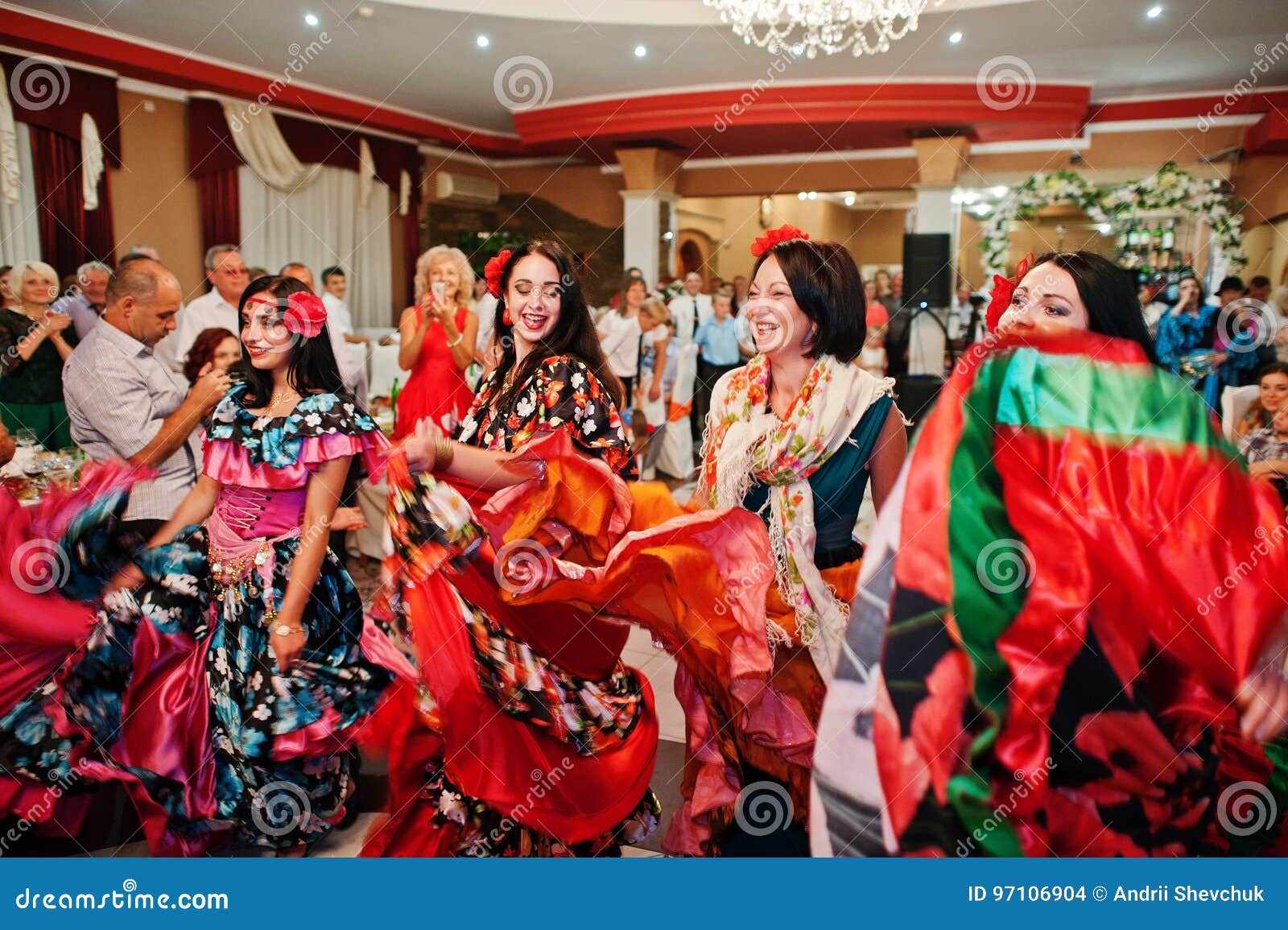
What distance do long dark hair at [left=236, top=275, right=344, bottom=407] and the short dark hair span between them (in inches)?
42.9

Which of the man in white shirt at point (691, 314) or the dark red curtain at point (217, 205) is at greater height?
the dark red curtain at point (217, 205)

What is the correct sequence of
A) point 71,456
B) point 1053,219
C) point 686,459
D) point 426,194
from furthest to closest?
point 426,194
point 1053,219
point 686,459
point 71,456

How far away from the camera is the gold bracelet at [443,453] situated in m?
1.91

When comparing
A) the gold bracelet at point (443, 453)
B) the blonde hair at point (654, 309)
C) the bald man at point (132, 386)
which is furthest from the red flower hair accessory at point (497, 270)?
the blonde hair at point (654, 309)

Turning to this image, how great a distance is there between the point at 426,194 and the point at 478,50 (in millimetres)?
3934

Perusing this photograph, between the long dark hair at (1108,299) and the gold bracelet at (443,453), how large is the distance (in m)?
1.29

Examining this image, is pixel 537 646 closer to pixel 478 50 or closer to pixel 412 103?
pixel 478 50

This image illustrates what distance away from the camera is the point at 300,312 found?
84.7 inches

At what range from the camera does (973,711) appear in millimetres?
1217

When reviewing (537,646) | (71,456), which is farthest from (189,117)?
(537,646)

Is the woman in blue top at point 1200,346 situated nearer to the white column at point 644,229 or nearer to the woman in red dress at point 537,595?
the woman in red dress at point 537,595

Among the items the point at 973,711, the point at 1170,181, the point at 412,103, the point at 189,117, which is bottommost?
the point at 973,711

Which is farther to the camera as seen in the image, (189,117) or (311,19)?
(189,117)

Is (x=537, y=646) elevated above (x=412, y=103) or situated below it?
below
